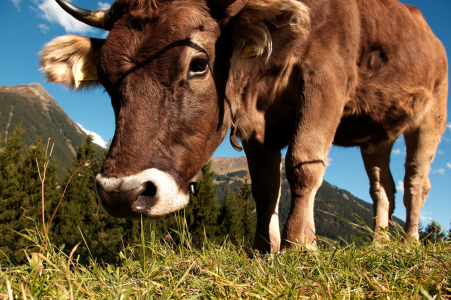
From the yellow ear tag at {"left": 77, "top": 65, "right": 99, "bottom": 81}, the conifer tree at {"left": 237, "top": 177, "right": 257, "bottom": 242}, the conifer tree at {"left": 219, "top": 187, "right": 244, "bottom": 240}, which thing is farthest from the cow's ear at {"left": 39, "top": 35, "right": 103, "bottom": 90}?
the conifer tree at {"left": 237, "top": 177, "right": 257, "bottom": 242}

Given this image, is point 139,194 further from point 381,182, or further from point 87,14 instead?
point 381,182

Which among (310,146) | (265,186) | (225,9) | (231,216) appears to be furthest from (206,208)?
(225,9)

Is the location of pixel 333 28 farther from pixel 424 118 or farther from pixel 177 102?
pixel 424 118

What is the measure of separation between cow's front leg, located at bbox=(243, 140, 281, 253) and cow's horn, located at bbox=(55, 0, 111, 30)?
249cm

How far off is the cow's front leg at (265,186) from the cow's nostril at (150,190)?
230cm

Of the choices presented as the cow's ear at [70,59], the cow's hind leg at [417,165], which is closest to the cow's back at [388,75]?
the cow's hind leg at [417,165]

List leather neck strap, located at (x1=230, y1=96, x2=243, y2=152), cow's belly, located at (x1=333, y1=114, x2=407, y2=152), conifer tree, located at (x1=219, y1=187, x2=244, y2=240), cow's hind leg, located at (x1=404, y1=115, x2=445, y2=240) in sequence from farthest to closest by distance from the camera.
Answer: conifer tree, located at (x1=219, y1=187, x2=244, y2=240) < cow's hind leg, located at (x1=404, y1=115, x2=445, y2=240) < cow's belly, located at (x1=333, y1=114, x2=407, y2=152) < leather neck strap, located at (x1=230, y1=96, x2=243, y2=152)

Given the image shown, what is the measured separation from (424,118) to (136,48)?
15.6ft

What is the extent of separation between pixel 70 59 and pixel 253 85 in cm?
238

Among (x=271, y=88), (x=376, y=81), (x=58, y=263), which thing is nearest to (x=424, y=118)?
(x=376, y=81)

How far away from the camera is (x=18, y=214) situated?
3753 cm

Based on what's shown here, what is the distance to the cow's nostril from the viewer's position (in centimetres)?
228

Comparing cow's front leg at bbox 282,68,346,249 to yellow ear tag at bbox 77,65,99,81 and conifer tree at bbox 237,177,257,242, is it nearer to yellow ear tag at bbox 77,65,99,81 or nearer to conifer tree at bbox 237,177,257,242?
yellow ear tag at bbox 77,65,99,81

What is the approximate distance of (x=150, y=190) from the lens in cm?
232
